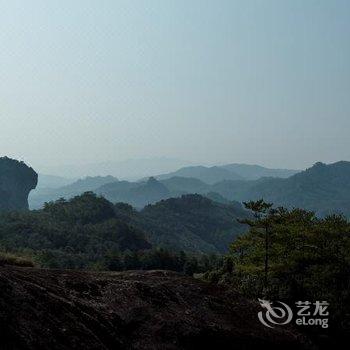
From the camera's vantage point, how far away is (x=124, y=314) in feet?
49.2

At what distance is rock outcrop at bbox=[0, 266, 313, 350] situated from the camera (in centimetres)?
1179

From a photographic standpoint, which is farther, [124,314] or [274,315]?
[274,315]

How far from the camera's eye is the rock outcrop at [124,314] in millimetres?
11789

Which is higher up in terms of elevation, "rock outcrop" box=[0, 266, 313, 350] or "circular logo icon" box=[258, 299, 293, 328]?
"rock outcrop" box=[0, 266, 313, 350]

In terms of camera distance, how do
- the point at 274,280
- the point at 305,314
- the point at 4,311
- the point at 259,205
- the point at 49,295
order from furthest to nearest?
the point at 259,205
the point at 274,280
the point at 305,314
the point at 49,295
the point at 4,311

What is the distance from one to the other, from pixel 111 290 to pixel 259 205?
79.0ft

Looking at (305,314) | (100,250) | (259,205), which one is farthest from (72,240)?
(305,314)

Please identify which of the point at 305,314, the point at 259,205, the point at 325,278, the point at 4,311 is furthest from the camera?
the point at 259,205

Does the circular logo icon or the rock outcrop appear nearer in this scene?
the rock outcrop

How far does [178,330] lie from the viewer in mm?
15109

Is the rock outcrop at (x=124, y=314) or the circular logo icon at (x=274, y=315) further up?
the rock outcrop at (x=124, y=314)

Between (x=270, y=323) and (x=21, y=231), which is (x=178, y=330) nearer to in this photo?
(x=270, y=323)

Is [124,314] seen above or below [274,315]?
above

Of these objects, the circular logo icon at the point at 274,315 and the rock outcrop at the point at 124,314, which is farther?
the circular logo icon at the point at 274,315
